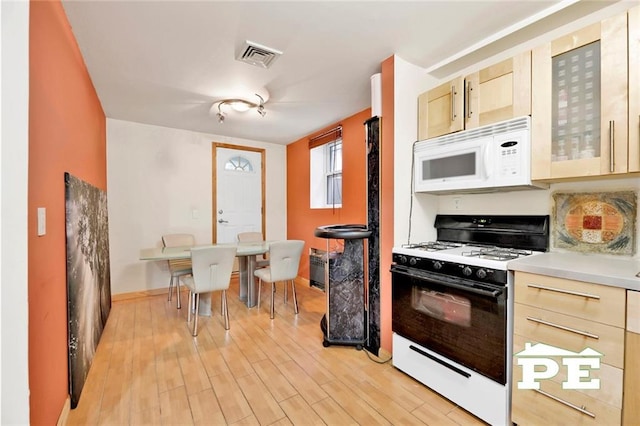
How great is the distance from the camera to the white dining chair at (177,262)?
3.32 metres

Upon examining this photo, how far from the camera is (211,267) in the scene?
107 inches

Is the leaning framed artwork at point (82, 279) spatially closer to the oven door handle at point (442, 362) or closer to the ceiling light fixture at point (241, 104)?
the ceiling light fixture at point (241, 104)

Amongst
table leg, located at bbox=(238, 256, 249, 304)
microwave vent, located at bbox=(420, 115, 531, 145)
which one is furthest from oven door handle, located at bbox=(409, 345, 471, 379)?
table leg, located at bbox=(238, 256, 249, 304)

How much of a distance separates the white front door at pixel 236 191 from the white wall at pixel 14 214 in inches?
137

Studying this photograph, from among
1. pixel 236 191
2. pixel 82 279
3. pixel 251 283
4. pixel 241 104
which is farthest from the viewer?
pixel 236 191

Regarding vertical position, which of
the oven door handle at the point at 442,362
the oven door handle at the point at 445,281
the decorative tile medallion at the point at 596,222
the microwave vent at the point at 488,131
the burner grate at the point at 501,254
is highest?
the microwave vent at the point at 488,131

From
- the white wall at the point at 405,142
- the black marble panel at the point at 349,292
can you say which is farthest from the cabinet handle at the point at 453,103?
the black marble panel at the point at 349,292

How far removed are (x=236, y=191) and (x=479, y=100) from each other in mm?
3716

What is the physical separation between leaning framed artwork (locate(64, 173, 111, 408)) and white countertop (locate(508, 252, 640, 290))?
2.58 metres

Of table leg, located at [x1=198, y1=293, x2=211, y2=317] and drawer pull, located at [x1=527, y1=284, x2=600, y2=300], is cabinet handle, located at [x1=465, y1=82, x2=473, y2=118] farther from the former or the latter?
table leg, located at [x1=198, y1=293, x2=211, y2=317]

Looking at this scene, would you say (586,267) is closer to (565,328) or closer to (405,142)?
(565,328)

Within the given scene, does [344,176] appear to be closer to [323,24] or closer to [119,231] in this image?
[323,24]

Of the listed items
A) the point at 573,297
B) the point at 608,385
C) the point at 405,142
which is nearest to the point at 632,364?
the point at 608,385

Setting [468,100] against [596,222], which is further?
[468,100]
